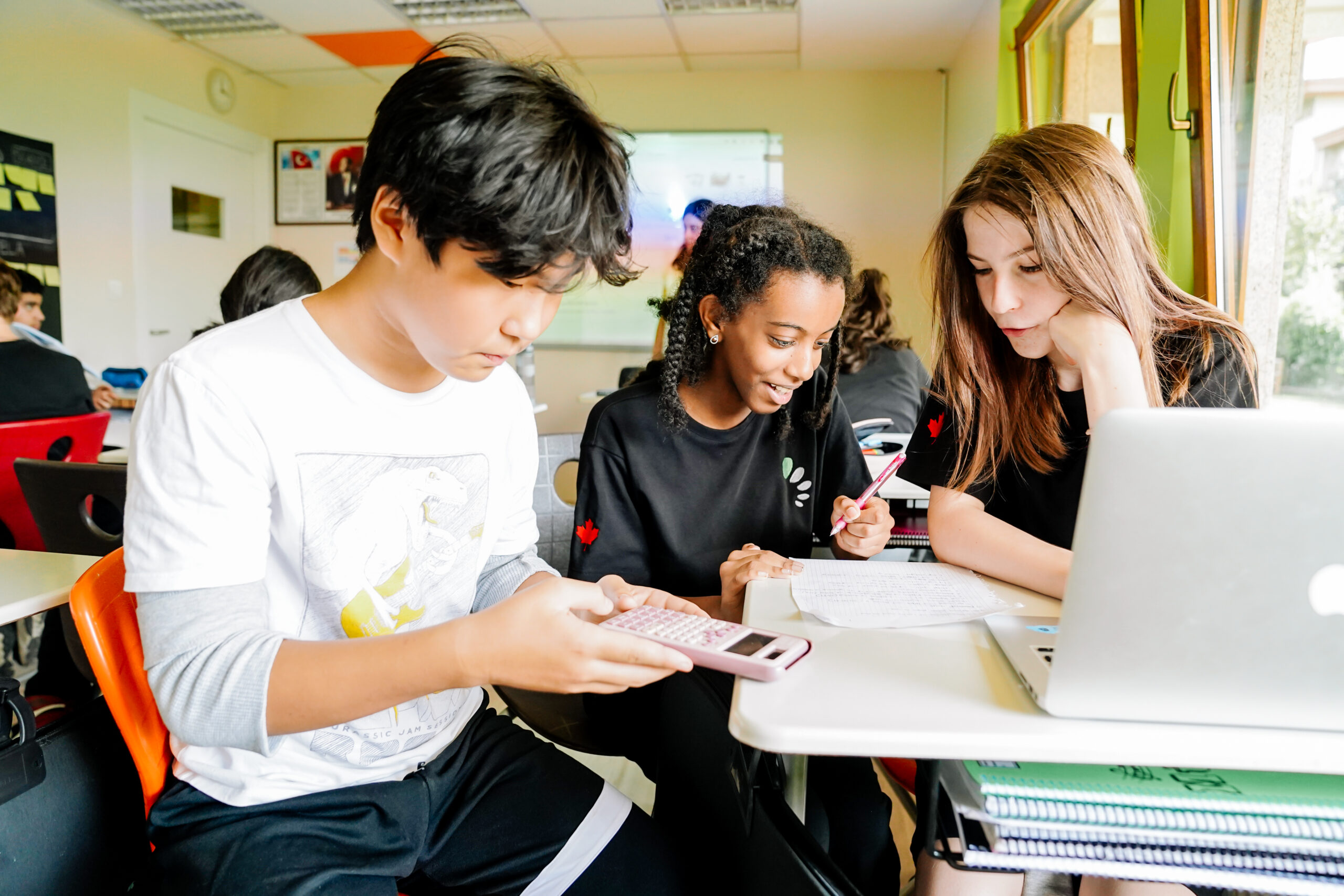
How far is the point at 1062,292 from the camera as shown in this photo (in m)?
1.13

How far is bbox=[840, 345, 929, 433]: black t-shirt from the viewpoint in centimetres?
269

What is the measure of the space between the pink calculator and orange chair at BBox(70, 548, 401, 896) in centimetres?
42

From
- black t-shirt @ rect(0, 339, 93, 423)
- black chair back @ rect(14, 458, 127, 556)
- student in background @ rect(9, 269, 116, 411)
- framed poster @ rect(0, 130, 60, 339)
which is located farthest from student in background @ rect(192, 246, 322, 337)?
framed poster @ rect(0, 130, 60, 339)

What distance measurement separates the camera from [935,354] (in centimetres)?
137

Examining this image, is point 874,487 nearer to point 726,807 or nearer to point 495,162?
point 726,807

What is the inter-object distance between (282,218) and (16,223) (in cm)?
186

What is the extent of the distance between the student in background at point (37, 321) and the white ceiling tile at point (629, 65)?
303cm

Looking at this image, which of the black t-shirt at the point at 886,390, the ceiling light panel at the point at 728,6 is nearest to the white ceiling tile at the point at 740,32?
the ceiling light panel at the point at 728,6

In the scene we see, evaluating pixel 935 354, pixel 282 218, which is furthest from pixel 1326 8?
pixel 282 218

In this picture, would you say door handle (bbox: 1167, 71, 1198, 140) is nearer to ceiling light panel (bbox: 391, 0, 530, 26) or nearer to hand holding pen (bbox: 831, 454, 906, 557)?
hand holding pen (bbox: 831, 454, 906, 557)

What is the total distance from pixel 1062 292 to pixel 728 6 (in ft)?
12.1

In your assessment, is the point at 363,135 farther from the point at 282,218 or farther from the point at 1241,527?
the point at 1241,527

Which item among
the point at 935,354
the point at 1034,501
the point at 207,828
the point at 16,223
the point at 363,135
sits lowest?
the point at 207,828

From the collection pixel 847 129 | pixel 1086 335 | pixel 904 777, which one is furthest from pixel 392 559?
pixel 847 129
